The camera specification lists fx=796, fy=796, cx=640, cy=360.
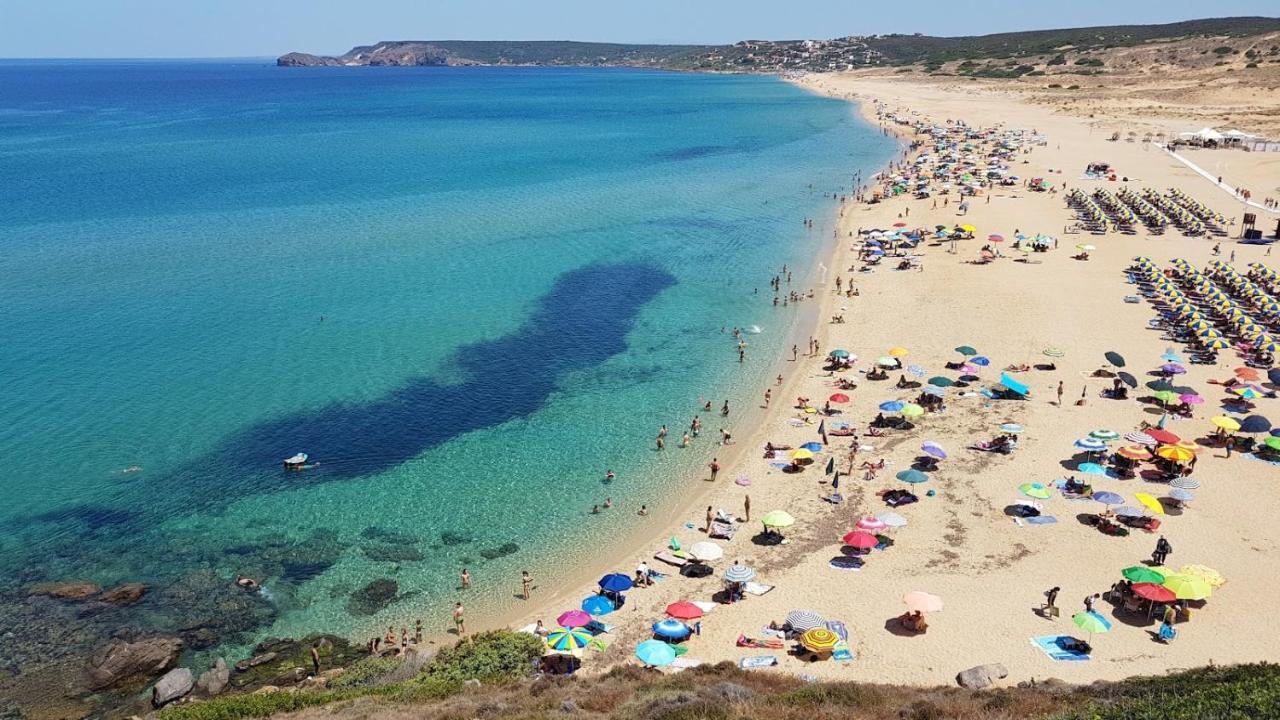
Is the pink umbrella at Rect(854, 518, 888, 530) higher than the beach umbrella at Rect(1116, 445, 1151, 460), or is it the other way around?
the beach umbrella at Rect(1116, 445, 1151, 460)

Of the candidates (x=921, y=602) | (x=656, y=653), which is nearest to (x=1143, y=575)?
(x=921, y=602)

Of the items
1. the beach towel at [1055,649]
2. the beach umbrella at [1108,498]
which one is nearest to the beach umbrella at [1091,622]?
the beach towel at [1055,649]

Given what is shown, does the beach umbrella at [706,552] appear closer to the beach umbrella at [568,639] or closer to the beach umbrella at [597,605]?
the beach umbrella at [597,605]

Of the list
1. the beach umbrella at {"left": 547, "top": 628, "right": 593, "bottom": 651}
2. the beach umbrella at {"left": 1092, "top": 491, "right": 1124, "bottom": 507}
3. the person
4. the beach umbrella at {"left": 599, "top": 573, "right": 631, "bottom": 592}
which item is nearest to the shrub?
the beach umbrella at {"left": 547, "top": 628, "right": 593, "bottom": 651}

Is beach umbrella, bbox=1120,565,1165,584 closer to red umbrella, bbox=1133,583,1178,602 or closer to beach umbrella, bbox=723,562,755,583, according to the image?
red umbrella, bbox=1133,583,1178,602

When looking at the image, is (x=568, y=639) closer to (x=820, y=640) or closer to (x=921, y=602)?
(x=820, y=640)

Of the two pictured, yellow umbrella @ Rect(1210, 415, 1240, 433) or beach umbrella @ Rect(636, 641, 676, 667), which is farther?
yellow umbrella @ Rect(1210, 415, 1240, 433)
